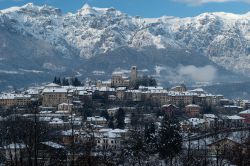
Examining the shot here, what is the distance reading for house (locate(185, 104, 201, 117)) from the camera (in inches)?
4555

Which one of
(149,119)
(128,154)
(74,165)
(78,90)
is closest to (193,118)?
(149,119)

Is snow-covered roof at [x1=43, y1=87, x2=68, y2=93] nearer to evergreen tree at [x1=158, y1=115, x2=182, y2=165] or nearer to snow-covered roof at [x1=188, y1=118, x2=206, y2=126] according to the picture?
snow-covered roof at [x1=188, y1=118, x2=206, y2=126]

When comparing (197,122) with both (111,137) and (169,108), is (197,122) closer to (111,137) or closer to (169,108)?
(169,108)

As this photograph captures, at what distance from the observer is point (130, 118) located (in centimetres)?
10212

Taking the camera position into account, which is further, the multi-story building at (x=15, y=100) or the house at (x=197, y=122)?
the multi-story building at (x=15, y=100)

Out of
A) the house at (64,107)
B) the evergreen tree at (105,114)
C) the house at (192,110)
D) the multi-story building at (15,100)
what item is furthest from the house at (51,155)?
the multi-story building at (15,100)

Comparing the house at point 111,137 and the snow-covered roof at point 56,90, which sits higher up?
the snow-covered roof at point 56,90

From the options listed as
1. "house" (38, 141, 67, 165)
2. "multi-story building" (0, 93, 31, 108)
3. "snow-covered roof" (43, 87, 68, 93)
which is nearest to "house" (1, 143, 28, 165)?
"house" (38, 141, 67, 165)

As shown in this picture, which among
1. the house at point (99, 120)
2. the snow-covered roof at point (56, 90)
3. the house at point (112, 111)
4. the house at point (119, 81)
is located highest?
the house at point (119, 81)

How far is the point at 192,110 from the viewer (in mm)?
117938

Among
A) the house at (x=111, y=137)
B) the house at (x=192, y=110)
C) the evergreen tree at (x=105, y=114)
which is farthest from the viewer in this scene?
the house at (x=192, y=110)

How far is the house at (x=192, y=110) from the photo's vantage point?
115694mm

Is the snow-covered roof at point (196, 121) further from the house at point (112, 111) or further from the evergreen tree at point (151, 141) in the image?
the evergreen tree at point (151, 141)

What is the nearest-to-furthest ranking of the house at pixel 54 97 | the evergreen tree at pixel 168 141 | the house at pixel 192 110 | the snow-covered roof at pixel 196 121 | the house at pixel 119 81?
the evergreen tree at pixel 168 141, the snow-covered roof at pixel 196 121, the house at pixel 192 110, the house at pixel 54 97, the house at pixel 119 81
